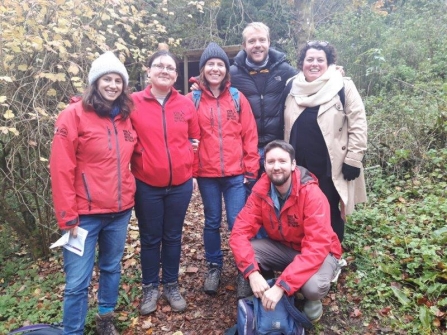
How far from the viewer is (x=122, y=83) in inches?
111

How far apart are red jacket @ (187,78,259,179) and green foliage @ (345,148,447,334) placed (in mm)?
1721

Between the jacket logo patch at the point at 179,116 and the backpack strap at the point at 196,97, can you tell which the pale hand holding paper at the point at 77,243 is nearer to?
the jacket logo patch at the point at 179,116

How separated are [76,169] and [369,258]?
3043mm

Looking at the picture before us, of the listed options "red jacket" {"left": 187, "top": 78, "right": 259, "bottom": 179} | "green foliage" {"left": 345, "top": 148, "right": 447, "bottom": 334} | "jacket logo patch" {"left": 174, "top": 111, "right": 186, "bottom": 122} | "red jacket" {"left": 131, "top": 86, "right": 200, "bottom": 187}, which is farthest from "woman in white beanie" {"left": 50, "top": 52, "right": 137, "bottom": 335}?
"green foliage" {"left": 345, "top": 148, "right": 447, "bottom": 334}

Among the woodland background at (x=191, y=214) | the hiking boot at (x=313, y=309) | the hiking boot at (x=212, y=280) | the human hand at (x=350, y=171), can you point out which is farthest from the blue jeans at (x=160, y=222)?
the human hand at (x=350, y=171)

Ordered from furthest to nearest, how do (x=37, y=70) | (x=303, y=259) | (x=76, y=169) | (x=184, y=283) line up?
(x=37, y=70), (x=184, y=283), (x=303, y=259), (x=76, y=169)

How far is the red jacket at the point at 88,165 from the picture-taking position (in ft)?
8.23

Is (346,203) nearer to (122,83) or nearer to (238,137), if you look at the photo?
(238,137)

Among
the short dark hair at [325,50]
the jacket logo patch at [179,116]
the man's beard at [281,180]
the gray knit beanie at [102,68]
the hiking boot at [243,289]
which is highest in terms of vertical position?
the short dark hair at [325,50]

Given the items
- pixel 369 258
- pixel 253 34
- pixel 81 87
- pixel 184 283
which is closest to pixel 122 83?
pixel 253 34

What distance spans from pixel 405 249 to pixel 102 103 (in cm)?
335

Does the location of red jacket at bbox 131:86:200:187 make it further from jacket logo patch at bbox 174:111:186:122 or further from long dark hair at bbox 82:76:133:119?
long dark hair at bbox 82:76:133:119

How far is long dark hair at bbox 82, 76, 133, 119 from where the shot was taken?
264 cm

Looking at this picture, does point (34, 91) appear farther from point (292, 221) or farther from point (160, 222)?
point (292, 221)
